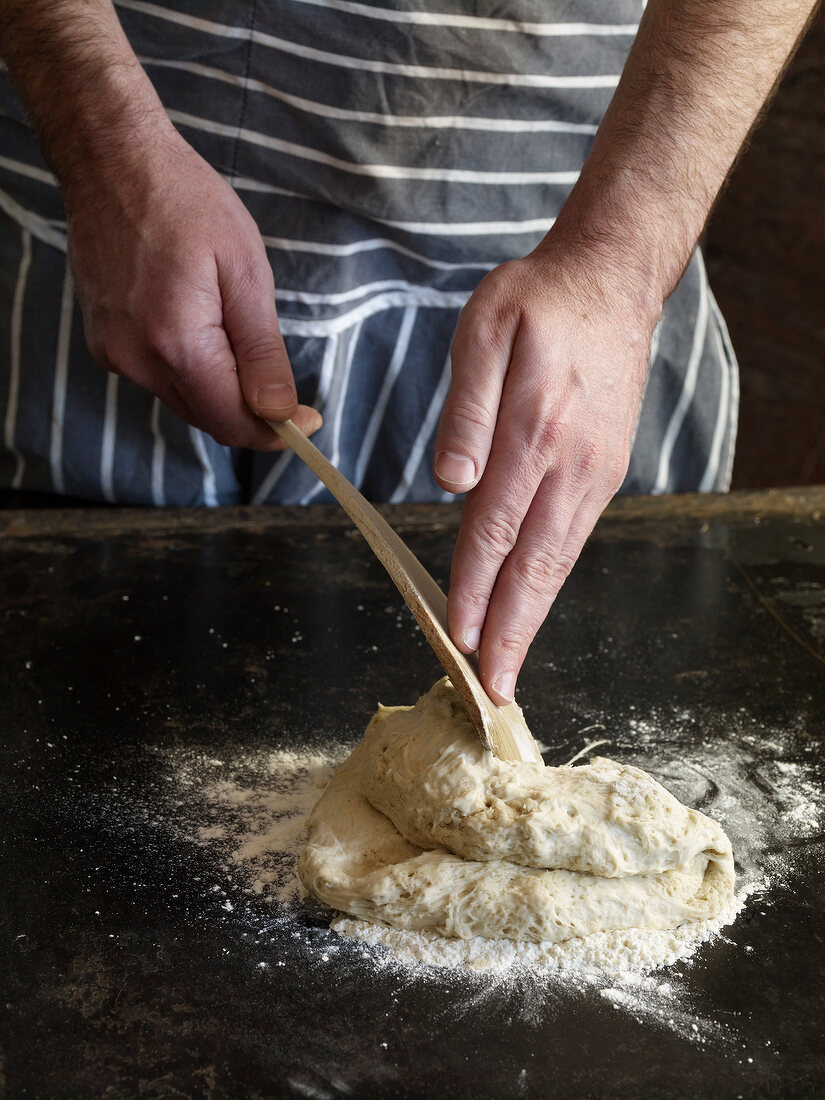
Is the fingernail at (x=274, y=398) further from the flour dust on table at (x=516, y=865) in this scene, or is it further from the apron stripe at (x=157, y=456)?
the apron stripe at (x=157, y=456)

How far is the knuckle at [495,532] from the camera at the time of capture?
1011mm

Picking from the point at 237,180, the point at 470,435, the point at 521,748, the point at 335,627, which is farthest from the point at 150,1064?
the point at 237,180

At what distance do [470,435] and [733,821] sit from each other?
0.51m

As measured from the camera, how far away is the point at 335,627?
1452mm

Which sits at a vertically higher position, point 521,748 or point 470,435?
point 470,435

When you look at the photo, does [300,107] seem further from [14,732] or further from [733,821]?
[733,821]

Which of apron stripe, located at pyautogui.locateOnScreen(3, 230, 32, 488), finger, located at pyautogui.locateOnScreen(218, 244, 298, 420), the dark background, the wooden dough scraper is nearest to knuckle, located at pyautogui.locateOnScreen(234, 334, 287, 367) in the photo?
finger, located at pyautogui.locateOnScreen(218, 244, 298, 420)

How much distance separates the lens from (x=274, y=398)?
4.19 ft

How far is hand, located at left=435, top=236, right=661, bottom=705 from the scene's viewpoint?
3.32 feet

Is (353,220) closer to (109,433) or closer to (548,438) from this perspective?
(109,433)

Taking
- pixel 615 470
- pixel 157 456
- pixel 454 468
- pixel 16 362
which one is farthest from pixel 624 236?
pixel 16 362

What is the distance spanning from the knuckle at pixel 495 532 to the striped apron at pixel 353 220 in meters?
0.82

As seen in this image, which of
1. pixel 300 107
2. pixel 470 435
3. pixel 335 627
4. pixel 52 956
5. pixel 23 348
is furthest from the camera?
pixel 23 348

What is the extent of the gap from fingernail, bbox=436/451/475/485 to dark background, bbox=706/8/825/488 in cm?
270
